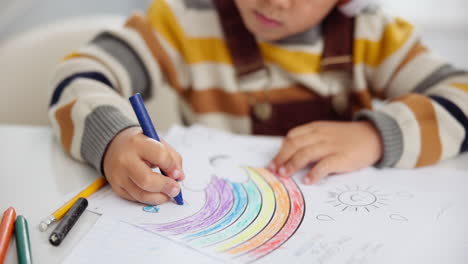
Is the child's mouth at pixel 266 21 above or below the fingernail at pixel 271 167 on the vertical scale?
above

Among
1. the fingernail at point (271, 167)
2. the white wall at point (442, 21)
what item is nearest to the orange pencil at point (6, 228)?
the fingernail at point (271, 167)

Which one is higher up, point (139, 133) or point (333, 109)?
point (139, 133)

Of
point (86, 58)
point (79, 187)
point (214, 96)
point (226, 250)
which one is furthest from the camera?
point (214, 96)

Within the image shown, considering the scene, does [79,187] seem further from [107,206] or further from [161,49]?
[161,49]

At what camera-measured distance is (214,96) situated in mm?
757

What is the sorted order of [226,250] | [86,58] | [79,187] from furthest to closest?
[86,58]
[79,187]
[226,250]

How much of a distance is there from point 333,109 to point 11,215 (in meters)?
0.49

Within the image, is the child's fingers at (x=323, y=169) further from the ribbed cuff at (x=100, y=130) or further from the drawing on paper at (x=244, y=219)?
the ribbed cuff at (x=100, y=130)

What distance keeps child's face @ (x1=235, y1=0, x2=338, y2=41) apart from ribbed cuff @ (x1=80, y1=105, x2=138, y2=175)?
8.5 inches

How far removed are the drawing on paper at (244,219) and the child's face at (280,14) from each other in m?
0.21

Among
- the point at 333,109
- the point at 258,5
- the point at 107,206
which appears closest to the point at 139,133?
the point at 107,206

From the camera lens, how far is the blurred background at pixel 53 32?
0.83 meters

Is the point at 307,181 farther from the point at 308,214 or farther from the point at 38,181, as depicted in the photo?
the point at 38,181

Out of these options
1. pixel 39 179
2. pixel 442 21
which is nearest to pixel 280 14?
pixel 39 179
